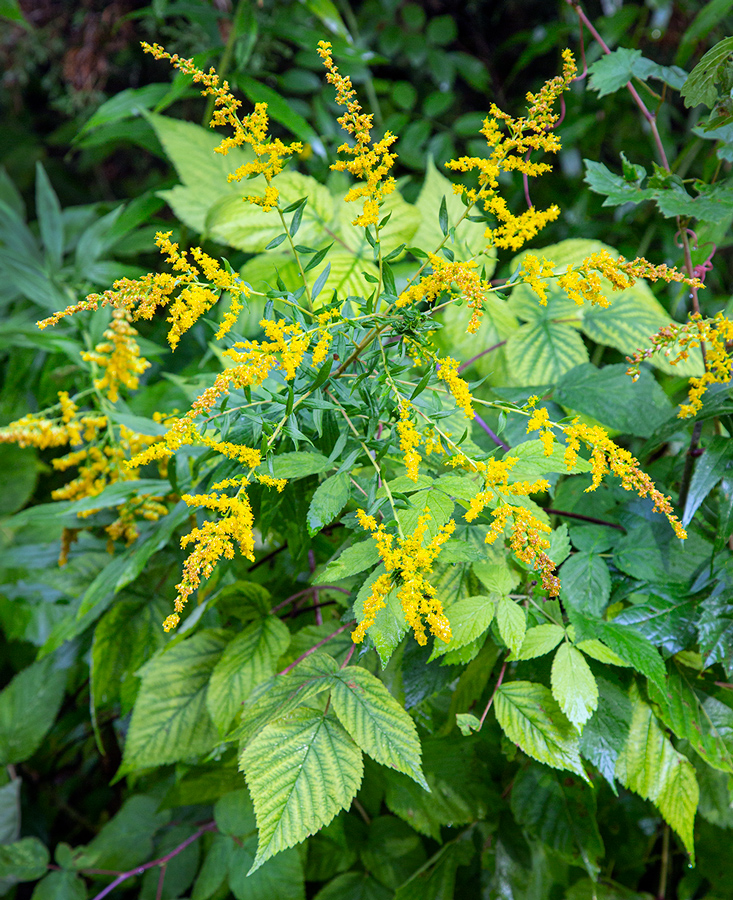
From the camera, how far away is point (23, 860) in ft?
2.85

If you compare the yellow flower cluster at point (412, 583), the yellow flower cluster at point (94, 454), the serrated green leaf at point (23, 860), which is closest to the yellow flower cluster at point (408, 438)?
the yellow flower cluster at point (412, 583)

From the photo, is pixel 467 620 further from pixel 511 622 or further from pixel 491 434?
pixel 491 434

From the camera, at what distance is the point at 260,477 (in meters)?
0.41

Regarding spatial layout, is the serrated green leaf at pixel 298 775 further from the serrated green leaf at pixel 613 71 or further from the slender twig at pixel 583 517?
the serrated green leaf at pixel 613 71

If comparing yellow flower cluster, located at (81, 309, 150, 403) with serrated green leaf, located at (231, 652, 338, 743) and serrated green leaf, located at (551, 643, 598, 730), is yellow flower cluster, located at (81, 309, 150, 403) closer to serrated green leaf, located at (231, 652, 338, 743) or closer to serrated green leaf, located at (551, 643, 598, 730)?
serrated green leaf, located at (231, 652, 338, 743)

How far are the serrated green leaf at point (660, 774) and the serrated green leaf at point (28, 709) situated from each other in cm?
80

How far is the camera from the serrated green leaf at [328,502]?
0.42 meters

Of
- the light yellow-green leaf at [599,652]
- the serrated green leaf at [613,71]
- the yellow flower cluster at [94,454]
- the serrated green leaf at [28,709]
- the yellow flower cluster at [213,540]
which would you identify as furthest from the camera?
the serrated green leaf at [28,709]

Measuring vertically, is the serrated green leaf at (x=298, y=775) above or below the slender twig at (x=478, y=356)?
below

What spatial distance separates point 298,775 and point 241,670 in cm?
14

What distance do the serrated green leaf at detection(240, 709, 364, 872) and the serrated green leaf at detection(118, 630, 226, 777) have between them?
186mm

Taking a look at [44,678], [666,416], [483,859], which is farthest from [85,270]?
[483,859]

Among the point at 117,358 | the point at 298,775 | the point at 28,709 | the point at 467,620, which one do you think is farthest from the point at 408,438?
the point at 28,709

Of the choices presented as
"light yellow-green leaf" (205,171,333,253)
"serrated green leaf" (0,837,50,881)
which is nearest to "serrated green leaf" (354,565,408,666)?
"light yellow-green leaf" (205,171,333,253)
